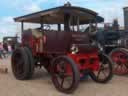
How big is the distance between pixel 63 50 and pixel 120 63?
8.86ft

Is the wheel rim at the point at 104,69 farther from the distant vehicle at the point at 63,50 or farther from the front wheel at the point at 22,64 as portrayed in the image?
the front wheel at the point at 22,64

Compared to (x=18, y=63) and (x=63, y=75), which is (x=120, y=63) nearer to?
(x=63, y=75)

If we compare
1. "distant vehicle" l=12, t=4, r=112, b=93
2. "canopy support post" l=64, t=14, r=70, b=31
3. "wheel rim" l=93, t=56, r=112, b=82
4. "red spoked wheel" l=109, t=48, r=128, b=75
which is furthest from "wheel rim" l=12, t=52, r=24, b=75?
"red spoked wheel" l=109, t=48, r=128, b=75

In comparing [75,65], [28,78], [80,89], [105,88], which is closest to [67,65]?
[75,65]

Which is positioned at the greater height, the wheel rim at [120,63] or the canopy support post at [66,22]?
the canopy support post at [66,22]

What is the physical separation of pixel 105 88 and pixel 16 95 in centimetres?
230

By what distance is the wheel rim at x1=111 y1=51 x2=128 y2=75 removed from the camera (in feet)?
31.6

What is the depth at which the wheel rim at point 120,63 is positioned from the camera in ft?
31.6

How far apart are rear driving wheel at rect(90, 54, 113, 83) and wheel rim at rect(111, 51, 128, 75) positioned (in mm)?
1421

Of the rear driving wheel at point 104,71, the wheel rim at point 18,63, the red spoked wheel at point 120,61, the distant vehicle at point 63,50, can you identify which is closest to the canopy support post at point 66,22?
the distant vehicle at point 63,50

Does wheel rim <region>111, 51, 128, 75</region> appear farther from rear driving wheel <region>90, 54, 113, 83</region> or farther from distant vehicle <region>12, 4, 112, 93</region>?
rear driving wheel <region>90, 54, 113, 83</region>

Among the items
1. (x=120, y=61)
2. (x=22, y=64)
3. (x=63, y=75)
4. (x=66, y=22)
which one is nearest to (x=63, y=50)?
(x=66, y=22)

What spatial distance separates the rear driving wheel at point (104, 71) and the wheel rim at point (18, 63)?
7.03 feet

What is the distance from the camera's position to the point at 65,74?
7109 mm
